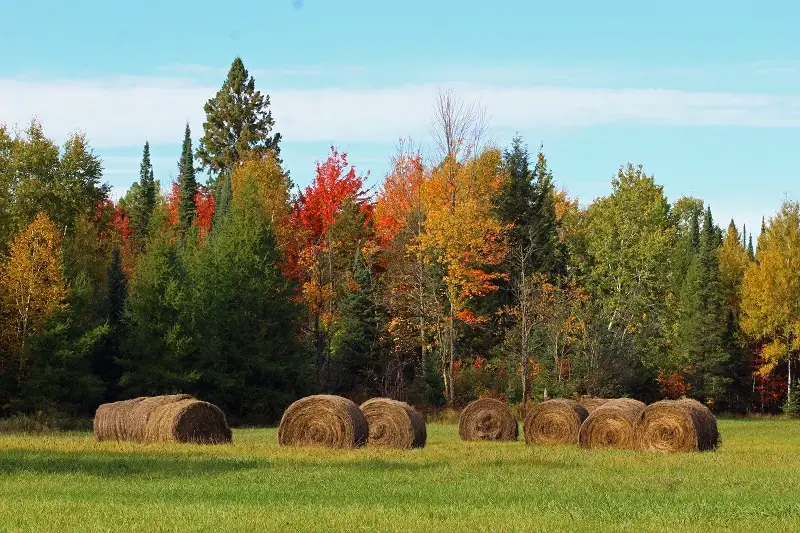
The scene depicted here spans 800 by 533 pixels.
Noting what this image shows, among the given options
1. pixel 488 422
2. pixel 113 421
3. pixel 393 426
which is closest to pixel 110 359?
pixel 113 421

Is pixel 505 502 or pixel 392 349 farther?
pixel 392 349

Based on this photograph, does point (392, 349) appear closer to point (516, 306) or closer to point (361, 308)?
point (361, 308)

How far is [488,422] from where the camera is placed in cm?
3706

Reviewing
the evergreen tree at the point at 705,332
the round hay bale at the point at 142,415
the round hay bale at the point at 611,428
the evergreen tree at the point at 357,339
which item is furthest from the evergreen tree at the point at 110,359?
the evergreen tree at the point at 705,332

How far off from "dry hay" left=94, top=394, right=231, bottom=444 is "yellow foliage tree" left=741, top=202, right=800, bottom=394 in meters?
48.6

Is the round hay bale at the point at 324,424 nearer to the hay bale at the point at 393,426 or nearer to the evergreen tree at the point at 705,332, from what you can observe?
the hay bale at the point at 393,426

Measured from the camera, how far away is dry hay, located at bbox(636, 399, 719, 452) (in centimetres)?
2991

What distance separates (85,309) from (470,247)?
22.4 m

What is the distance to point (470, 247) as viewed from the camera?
64062 mm

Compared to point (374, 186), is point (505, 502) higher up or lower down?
lower down

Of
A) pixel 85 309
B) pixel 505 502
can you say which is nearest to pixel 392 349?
pixel 85 309

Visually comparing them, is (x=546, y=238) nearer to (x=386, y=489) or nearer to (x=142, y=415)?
(x=142, y=415)

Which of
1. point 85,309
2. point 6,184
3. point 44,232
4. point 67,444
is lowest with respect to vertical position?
point 67,444

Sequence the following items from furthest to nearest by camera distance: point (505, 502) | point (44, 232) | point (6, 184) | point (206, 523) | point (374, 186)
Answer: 1. point (374, 186)
2. point (6, 184)
3. point (44, 232)
4. point (505, 502)
5. point (206, 523)
